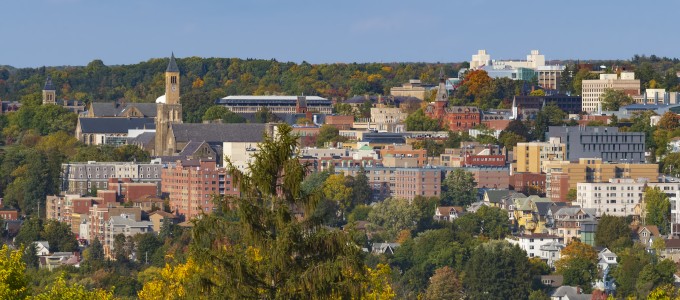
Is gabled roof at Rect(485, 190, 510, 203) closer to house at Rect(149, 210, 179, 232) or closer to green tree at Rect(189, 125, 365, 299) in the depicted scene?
house at Rect(149, 210, 179, 232)


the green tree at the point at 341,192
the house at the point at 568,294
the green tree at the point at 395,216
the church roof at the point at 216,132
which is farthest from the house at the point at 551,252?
the church roof at the point at 216,132

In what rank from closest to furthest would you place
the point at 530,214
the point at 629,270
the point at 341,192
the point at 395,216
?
the point at 629,270, the point at 395,216, the point at 530,214, the point at 341,192

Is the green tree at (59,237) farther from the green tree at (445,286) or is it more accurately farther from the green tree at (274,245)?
the green tree at (274,245)

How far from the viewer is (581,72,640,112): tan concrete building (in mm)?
128125

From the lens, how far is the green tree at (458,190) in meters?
94.1

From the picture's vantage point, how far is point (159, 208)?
94250 millimetres

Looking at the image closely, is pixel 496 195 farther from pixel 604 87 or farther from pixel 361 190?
pixel 604 87

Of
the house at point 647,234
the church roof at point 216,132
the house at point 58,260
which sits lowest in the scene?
the house at point 58,260

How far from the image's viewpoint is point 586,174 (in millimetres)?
95125

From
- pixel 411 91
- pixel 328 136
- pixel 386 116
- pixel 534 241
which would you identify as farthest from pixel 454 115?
pixel 534 241

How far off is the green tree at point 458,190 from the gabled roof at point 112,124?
112 ft

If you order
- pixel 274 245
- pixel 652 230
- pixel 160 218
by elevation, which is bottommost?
pixel 652 230

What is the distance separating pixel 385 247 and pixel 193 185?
15.7m

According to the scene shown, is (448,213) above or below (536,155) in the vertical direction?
below
